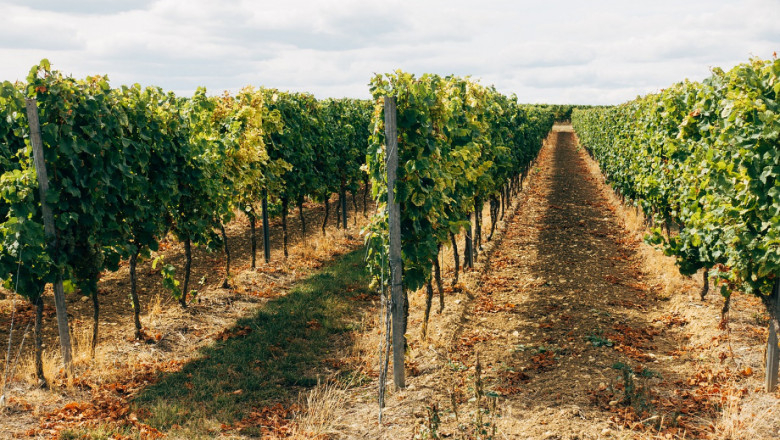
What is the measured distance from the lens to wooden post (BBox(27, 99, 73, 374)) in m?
6.39

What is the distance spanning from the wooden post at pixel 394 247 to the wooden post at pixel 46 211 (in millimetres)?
4173

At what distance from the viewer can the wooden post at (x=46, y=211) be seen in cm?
639

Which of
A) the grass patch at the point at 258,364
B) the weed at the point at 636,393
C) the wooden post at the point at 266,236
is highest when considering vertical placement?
the wooden post at the point at 266,236

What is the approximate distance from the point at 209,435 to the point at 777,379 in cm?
646

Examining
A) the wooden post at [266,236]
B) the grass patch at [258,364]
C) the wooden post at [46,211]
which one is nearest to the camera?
the grass patch at [258,364]

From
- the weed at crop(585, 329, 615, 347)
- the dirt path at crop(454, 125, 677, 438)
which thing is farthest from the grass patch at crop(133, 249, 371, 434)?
the weed at crop(585, 329, 615, 347)

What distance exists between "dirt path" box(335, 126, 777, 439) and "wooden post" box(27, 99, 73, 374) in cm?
385

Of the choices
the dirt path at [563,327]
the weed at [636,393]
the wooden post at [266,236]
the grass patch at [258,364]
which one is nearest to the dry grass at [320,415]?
the grass patch at [258,364]

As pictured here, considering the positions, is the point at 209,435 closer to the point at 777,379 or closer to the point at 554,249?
the point at 777,379

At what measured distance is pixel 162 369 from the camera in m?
7.35

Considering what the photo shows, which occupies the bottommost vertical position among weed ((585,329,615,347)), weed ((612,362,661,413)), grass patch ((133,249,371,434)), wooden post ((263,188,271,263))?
grass patch ((133,249,371,434))

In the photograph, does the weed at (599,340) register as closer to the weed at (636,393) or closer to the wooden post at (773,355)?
the weed at (636,393)

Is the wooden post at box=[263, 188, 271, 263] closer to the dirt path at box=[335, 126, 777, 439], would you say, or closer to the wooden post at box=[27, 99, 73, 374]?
the dirt path at box=[335, 126, 777, 439]

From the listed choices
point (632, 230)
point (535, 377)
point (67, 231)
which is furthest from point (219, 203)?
point (632, 230)
